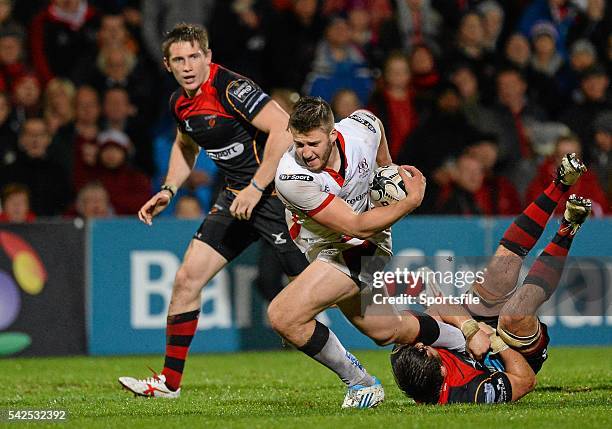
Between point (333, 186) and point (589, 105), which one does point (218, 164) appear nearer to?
point (333, 186)

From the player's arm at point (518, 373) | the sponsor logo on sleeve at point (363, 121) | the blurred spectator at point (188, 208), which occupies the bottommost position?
the player's arm at point (518, 373)

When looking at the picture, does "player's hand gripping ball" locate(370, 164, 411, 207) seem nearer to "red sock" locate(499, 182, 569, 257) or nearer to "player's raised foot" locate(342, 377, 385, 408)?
"player's raised foot" locate(342, 377, 385, 408)

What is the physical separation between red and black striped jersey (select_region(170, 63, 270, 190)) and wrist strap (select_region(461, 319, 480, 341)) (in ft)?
6.48

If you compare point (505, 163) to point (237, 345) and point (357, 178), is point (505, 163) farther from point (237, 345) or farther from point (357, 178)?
point (357, 178)

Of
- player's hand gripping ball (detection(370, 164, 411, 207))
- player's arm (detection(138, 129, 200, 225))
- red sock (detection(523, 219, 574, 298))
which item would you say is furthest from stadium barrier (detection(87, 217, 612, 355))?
player's hand gripping ball (detection(370, 164, 411, 207))

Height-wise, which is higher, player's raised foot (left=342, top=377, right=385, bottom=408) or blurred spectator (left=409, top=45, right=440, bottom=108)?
blurred spectator (left=409, top=45, right=440, bottom=108)

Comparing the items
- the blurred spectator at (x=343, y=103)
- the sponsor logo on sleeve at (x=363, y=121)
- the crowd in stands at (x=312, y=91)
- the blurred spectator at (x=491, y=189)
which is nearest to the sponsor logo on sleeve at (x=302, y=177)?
the sponsor logo on sleeve at (x=363, y=121)

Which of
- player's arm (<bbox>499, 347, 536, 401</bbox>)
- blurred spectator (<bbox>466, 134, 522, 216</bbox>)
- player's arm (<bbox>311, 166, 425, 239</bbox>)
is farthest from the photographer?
blurred spectator (<bbox>466, 134, 522, 216</bbox>)

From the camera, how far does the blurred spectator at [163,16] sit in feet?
46.2

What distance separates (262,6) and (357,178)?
309 inches

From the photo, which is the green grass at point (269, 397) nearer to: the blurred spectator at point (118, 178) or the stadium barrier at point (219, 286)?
the stadium barrier at point (219, 286)

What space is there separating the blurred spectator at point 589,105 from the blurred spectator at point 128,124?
524 cm

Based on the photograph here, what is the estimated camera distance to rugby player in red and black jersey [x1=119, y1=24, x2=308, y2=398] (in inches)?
329

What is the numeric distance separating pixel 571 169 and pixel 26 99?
6.71 meters
